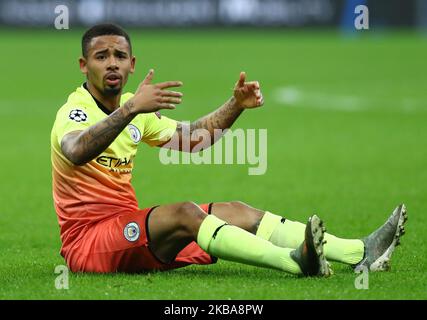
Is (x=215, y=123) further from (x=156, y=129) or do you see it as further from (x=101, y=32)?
(x=101, y=32)

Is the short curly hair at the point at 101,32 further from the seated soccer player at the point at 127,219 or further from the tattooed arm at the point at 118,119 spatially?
the tattooed arm at the point at 118,119

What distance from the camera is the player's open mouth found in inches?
293

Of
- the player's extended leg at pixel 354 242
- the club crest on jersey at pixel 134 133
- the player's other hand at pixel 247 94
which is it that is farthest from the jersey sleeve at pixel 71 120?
the player's extended leg at pixel 354 242

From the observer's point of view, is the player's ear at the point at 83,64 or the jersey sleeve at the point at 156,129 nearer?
the player's ear at the point at 83,64

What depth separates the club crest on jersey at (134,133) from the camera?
768 centimetres

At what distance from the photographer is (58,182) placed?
24.8ft

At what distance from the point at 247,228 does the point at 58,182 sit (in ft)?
3.95

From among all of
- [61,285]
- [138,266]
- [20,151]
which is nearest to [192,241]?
[138,266]

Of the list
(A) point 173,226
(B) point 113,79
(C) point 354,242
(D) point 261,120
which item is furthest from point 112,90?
(D) point 261,120

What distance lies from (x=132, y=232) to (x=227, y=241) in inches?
23.4

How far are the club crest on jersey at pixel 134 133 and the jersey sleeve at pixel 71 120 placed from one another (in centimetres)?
35

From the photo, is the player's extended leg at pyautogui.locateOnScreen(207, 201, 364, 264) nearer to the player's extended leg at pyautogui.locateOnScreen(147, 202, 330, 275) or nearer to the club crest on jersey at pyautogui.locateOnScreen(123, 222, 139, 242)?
the player's extended leg at pyautogui.locateOnScreen(147, 202, 330, 275)

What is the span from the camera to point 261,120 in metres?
18.0

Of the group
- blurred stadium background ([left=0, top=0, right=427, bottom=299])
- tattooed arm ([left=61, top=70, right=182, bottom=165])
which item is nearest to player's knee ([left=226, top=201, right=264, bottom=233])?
blurred stadium background ([left=0, top=0, right=427, bottom=299])
